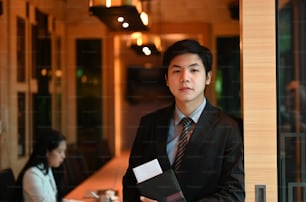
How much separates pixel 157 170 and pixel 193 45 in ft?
1.08

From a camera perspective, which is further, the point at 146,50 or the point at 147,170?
the point at 146,50

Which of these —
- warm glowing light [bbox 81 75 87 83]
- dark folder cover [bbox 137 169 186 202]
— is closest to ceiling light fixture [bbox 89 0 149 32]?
dark folder cover [bbox 137 169 186 202]

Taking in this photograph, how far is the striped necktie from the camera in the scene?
52.0 inches

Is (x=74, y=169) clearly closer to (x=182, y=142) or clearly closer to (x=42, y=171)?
(x=42, y=171)

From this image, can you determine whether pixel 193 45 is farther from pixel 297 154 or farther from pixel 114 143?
pixel 114 143

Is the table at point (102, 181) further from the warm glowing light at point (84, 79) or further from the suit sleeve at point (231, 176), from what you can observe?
the warm glowing light at point (84, 79)

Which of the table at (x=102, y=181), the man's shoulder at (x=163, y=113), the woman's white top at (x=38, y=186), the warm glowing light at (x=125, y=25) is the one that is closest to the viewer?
the man's shoulder at (x=163, y=113)

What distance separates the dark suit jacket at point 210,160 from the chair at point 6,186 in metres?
0.64

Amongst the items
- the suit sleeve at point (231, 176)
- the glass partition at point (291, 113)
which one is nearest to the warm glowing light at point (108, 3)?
the glass partition at point (291, 113)

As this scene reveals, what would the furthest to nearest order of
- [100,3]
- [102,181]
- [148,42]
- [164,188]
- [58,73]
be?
[58,73] < [102,181] < [148,42] < [100,3] < [164,188]

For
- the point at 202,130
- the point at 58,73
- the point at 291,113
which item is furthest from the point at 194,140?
the point at 58,73

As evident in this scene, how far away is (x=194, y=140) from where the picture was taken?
1318 mm

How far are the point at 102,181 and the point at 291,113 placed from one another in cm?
106

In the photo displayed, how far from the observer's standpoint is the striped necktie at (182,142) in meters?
A: 1.32
